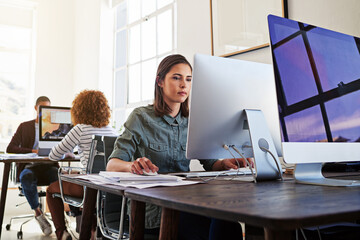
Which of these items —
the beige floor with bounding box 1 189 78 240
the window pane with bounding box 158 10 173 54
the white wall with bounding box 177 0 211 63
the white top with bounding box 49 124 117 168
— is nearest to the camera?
the white top with bounding box 49 124 117 168

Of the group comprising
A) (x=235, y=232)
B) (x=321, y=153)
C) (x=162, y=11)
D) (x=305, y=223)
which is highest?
(x=162, y=11)

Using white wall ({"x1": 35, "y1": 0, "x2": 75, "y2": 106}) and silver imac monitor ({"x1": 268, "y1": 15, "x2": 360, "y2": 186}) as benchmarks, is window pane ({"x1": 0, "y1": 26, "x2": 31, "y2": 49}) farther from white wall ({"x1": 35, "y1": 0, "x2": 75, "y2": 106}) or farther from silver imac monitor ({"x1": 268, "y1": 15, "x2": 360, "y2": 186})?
silver imac monitor ({"x1": 268, "y1": 15, "x2": 360, "y2": 186})

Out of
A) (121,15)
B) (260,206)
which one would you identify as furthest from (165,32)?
(260,206)

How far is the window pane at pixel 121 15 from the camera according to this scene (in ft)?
18.5

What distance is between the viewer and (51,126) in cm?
362

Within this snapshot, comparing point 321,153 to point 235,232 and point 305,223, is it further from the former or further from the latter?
point 305,223

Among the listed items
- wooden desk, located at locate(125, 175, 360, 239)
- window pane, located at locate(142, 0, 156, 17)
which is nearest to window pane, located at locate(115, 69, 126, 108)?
window pane, located at locate(142, 0, 156, 17)

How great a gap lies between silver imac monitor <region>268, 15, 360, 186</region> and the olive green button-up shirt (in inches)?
27.5

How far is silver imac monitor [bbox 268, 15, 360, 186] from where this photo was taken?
1.04 metres

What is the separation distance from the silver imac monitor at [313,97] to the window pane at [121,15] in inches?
187

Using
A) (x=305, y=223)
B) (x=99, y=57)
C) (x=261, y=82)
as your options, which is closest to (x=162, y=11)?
(x=99, y=57)

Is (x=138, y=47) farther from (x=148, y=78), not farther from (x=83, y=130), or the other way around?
(x=83, y=130)

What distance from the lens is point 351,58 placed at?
1.26 meters

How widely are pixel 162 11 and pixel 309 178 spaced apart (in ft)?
12.4
